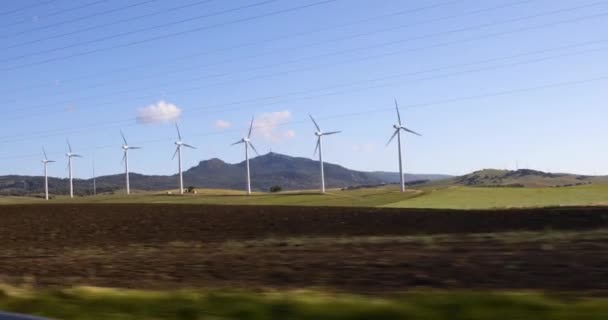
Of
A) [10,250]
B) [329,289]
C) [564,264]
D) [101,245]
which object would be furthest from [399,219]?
[329,289]

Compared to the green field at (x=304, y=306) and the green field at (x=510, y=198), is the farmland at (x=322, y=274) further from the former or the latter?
the green field at (x=510, y=198)

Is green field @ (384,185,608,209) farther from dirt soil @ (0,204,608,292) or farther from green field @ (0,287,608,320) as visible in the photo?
green field @ (0,287,608,320)

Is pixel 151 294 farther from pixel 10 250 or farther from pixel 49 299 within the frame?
pixel 10 250

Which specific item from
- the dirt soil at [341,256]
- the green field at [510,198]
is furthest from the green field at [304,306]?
the green field at [510,198]

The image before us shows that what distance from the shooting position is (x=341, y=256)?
21.1 m

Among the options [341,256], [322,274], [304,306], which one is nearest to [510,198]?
[341,256]

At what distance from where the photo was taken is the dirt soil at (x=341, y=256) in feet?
49.7

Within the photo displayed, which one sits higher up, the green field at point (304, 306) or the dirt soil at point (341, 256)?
the green field at point (304, 306)

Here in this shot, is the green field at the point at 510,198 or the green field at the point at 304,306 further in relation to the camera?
the green field at the point at 510,198

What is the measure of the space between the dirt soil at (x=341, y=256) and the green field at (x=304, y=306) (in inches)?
110

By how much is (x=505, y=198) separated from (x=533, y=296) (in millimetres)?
67471

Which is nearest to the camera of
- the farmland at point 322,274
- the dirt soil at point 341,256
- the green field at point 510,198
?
the farmland at point 322,274

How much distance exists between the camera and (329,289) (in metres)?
13.9

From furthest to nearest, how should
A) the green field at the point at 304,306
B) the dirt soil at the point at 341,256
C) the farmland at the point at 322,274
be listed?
the dirt soil at the point at 341,256
the farmland at the point at 322,274
the green field at the point at 304,306
